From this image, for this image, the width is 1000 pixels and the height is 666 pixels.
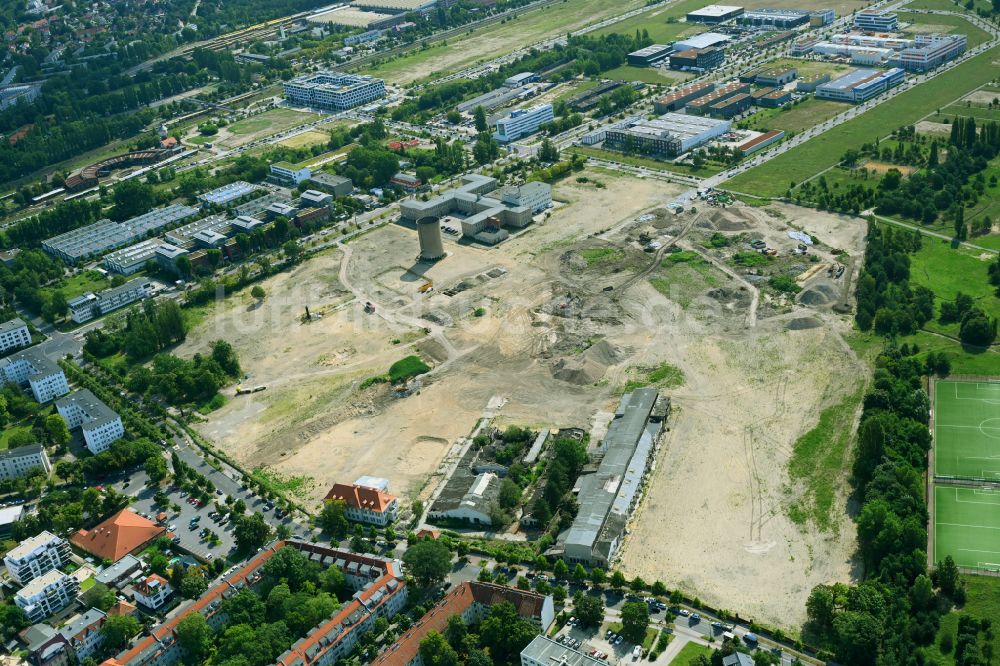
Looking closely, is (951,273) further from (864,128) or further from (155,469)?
(155,469)

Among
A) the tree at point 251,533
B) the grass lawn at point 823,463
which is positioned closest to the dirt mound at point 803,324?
the grass lawn at point 823,463

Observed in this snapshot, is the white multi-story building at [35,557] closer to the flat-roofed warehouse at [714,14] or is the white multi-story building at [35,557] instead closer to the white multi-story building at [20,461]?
the white multi-story building at [20,461]

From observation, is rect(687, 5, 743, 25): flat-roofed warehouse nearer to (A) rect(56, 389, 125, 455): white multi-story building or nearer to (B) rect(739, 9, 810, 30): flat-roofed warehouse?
(B) rect(739, 9, 810, 30): flat-roofed warehouse

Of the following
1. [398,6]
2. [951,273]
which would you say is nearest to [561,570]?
[951,273]

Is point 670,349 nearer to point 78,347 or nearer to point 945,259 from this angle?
point 945,259

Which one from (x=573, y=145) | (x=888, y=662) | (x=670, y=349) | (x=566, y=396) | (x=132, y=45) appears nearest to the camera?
(x=888, y=662)

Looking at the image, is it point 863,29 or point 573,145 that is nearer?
point 573,145

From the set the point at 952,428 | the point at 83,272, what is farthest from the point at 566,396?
the point at 83,272

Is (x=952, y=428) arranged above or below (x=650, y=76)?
below
